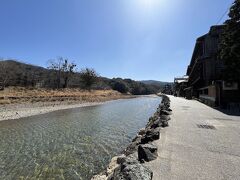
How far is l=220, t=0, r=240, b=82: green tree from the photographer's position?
18.7 m

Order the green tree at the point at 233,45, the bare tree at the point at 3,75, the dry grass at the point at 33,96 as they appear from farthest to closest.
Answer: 1. the bare tree at the point at 3,75
2. the dry grass at the point at 33,96
3. the green tree at the point at 233,45

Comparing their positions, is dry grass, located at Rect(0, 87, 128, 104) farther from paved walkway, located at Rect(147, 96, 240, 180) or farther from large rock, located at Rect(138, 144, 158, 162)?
large rock, located at Rect(138, 144, 158, 162)

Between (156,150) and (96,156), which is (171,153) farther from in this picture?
(96,156)

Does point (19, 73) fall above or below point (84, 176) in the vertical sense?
above

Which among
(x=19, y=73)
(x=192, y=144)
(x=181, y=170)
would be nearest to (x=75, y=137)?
(x=192, y=144)

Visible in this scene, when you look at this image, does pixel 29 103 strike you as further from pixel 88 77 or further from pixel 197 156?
pixel 88 77

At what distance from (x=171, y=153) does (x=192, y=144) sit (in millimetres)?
1396

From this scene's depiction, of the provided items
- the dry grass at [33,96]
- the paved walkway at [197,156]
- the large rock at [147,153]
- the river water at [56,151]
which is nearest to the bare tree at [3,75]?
the dry grass at [33,96]

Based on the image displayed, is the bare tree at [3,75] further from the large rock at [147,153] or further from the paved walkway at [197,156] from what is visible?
the large rock at [147,153]

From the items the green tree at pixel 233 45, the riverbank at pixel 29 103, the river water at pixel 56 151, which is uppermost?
the green tree at pixel 233 45

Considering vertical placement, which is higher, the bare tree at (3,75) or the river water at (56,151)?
the bare tree at (3,75)

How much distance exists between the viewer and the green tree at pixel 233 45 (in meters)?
18.7

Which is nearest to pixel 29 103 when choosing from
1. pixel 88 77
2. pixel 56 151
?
pixel 56 151

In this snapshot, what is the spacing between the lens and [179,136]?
341 inches
